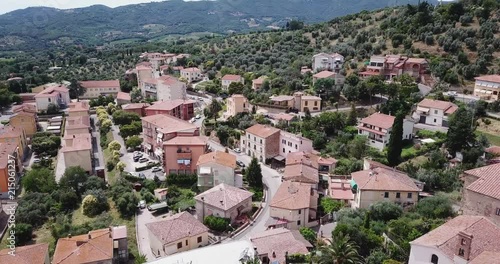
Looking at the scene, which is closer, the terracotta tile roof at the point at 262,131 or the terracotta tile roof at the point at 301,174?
the terracotta tile roof at the point at 301,174

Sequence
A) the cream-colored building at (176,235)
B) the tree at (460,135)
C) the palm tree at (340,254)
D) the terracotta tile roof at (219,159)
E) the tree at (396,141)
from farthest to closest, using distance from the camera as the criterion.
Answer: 1. the terracotta tile roof at (219,159)
2. the tree at (396,141)
3. the tree at (460,135)
4. the cream-colored building at (176,235)
5. the palm tree at (340,254)

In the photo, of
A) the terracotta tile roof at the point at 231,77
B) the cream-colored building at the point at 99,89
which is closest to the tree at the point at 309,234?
the terracotta tile roof at the point at 231,77

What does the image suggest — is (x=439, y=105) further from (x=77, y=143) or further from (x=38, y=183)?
(x=38, y=183)

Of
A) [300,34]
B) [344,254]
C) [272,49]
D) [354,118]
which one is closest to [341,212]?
[344,254]

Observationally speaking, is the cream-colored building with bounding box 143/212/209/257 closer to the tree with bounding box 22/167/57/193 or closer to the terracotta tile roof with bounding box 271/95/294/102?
the tree with bounding box 22/167/57/193

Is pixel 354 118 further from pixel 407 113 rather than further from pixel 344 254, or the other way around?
pixel 344 254

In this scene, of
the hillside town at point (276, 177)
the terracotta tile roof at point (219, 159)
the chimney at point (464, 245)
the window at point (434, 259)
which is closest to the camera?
the chimney at point (464, 245)

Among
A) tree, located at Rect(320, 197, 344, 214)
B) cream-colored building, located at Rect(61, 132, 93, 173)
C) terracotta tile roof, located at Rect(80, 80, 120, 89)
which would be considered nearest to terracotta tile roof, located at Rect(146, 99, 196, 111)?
cream-colored building, located at Rect(61, 132, 93, 173)

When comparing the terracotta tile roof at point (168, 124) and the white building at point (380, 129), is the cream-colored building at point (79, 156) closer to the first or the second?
the terracotta tile roof at point (168, 124)
